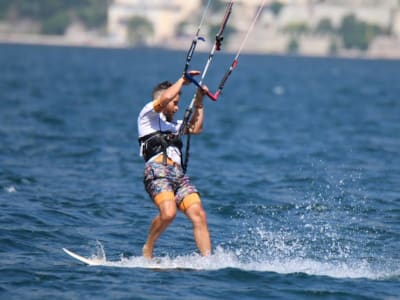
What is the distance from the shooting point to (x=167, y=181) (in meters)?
13.3

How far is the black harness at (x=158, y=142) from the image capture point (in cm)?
1341

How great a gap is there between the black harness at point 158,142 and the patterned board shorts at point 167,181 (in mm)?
108

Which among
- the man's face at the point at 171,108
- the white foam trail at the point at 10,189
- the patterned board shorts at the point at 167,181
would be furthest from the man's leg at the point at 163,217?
the white foam trail at the point at 10,189

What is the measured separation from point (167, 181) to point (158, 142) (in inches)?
18.4

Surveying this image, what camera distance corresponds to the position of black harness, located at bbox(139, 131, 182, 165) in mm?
13414

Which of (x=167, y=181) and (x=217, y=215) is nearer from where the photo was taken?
(x=167, y=181)

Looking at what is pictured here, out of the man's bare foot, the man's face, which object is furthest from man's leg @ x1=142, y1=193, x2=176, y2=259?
the man's face

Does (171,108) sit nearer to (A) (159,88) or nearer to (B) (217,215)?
(A) (159,88)

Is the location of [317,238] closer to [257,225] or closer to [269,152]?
[257,225]

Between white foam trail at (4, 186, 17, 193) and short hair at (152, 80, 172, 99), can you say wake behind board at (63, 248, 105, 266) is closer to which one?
short hair at (152, 80, 172, 99)

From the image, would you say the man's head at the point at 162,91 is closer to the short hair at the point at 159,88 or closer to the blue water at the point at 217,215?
the short hair at the point at 159,88

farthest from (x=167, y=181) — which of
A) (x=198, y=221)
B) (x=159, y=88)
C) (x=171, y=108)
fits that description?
(x=159, y=88)

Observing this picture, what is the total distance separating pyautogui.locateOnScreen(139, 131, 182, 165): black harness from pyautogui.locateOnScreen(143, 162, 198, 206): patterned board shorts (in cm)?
11

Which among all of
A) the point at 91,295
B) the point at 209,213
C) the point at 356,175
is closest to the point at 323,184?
the point at 356,175
